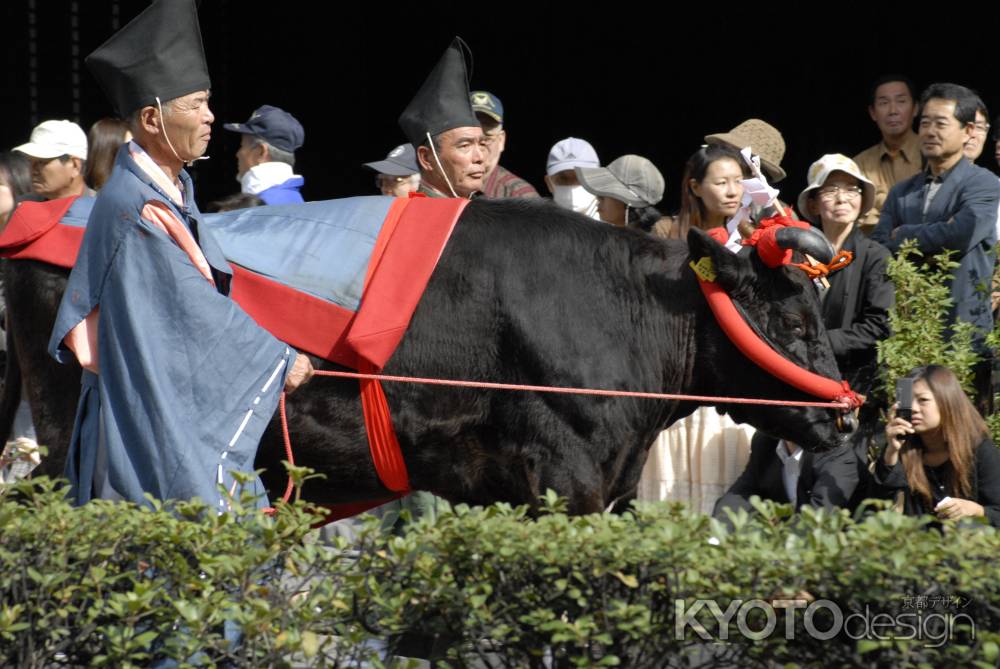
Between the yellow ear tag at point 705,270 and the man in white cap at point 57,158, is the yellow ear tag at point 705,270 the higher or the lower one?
the lower one

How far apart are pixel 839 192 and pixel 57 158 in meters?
3.83

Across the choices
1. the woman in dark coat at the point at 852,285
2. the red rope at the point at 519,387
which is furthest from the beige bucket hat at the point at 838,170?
the red rope at the point at 519,387

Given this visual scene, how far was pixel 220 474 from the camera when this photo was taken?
4.12 metres

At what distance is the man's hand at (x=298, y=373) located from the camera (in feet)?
14.2

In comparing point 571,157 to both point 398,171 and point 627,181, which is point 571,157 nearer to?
point 627,181

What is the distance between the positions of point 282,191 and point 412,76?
10.3 feet

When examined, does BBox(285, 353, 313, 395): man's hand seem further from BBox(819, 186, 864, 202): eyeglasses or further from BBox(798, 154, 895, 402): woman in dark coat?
BBox(819, 186, 864, 202): eyeglasses

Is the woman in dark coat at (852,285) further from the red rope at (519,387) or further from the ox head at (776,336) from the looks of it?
the red rope at (519,387)

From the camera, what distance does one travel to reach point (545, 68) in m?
10.1

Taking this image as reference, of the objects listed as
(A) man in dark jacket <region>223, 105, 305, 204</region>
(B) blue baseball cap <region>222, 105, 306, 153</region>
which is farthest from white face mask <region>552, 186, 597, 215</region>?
(B) blue baseball cap <region>222, 105, 306, 153</region>

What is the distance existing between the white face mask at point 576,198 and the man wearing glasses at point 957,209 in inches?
59.3

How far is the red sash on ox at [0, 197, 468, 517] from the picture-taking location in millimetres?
4715

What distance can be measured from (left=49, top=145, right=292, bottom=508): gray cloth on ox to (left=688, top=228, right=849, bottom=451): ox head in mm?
1635

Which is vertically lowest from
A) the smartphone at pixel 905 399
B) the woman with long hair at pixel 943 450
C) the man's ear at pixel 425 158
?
the woman with long hair at pixel 943 450
